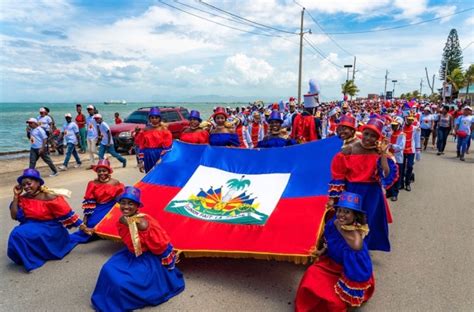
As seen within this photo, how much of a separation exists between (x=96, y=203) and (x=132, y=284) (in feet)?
7.36

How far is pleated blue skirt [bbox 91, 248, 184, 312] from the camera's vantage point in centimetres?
355

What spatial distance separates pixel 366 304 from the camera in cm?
368

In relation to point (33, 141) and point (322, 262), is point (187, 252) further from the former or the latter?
point (33, 141)

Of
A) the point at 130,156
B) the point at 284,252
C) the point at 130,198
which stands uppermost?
the point at 130,198

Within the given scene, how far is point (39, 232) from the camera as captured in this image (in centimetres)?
468

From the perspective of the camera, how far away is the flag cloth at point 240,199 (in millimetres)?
4141

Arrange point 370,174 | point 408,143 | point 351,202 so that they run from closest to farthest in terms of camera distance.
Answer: point 351,202, point 370,174, point 408,143

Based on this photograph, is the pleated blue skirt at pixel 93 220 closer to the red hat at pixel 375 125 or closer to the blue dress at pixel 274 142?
the blue dress at pixel 274 142

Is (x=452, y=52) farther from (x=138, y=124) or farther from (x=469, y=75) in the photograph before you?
(x=138, y=124)

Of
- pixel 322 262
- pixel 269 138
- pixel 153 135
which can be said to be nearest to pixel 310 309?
pixel 322 262

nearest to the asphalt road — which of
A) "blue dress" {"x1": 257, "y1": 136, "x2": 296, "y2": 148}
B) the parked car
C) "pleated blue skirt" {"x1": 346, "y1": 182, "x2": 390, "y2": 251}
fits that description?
"pleated blue skirt" {"x1": 346, "y1": 182, "x2": 390, "y2": 251}

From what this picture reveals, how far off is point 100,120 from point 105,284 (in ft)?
27.9

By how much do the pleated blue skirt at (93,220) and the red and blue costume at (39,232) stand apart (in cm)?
31

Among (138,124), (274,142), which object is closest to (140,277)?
(274,142)
